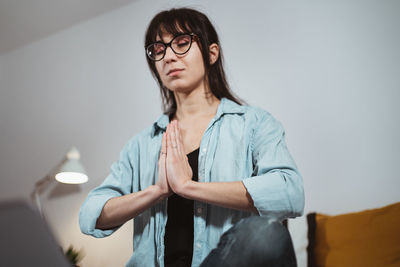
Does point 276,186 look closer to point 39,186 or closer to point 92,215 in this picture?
point 92,215

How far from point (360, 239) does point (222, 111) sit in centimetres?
62

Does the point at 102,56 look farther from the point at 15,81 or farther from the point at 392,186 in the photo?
the point at 392,186

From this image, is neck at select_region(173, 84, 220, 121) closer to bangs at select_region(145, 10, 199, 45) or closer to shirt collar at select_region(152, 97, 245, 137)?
shirt collar at select_region(152, 97, 245, 137)

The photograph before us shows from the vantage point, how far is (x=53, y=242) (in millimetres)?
366

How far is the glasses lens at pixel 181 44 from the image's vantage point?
1118mm

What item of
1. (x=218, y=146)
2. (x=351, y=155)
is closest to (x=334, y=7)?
(x=351, y=155)

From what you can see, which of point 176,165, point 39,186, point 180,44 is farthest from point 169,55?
point 39,186

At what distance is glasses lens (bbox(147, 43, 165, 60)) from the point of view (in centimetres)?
114

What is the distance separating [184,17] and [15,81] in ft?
6.69

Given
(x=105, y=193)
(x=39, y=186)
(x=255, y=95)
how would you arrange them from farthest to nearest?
(x=39, y=186) < (x=255, y=95) < (x=105, y=193)

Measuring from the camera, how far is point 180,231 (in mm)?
956

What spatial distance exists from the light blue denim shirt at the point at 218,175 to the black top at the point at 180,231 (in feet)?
0.08

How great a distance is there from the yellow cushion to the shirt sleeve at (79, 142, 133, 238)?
72cm

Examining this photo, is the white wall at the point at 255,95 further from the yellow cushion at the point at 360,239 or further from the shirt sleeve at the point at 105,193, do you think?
the shirt sleeve at the point at 105,193
